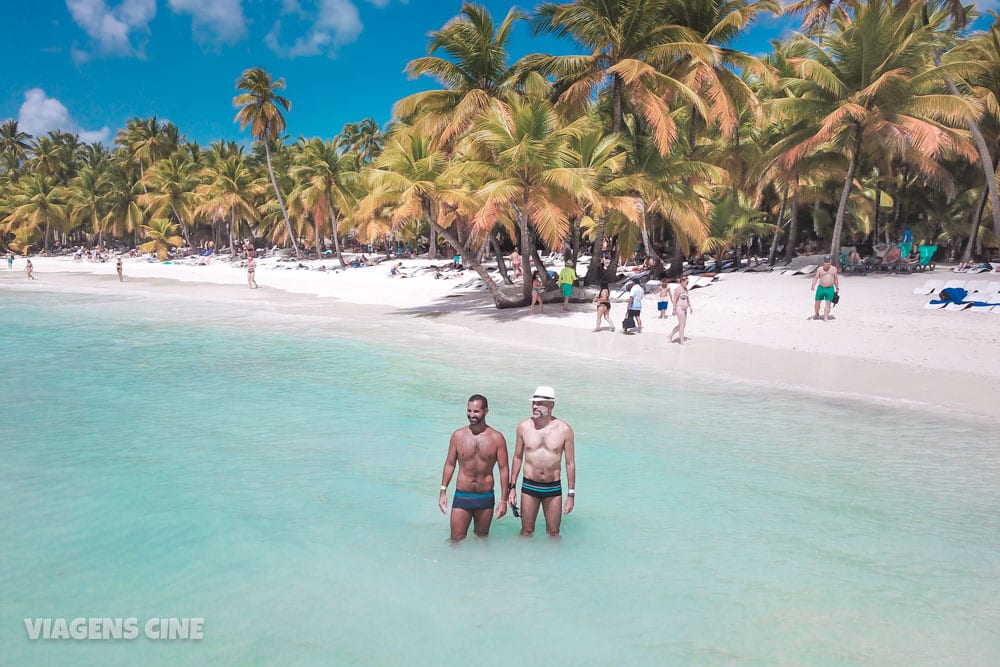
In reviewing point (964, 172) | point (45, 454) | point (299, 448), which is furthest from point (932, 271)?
point (45, 454)

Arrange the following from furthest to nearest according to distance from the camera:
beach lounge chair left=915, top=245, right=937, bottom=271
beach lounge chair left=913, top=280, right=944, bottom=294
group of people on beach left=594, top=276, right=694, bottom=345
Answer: beach lounge chair left=915, top=245, right=937, bottom=271 → beach lounge chair left=913, top=280, right=944, bottom=294 → group of people on beach left=594, top=276, right=694, bottom=345

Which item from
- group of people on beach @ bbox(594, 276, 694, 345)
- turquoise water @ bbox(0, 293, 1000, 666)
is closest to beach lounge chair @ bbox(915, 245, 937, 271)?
group of people on beach @ bbox(594, 276, 694, 345)

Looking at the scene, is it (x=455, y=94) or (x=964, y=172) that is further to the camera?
(x=964, y=172)

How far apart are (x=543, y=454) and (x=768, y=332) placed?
11829 millimetres

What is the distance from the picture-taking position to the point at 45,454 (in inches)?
319

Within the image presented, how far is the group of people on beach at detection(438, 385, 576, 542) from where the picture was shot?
4820 mm

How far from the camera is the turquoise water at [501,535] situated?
4.39m

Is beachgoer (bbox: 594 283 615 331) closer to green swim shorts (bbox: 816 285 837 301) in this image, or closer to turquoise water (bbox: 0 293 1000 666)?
green swim shorts (bbox: 816 285 837 301)

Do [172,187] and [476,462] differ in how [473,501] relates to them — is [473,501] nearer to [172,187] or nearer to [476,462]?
[476,462]

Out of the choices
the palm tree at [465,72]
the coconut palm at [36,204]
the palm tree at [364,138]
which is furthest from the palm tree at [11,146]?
the palm tree at [465,72]

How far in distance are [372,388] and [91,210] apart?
62184mm

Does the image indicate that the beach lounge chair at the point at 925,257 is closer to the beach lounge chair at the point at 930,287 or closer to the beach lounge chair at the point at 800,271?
the beach lounge chair at the point at 800,271

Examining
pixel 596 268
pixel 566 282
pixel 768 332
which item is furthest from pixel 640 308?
pixel 596 268

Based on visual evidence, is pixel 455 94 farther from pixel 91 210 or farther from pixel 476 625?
pixel 91 210
